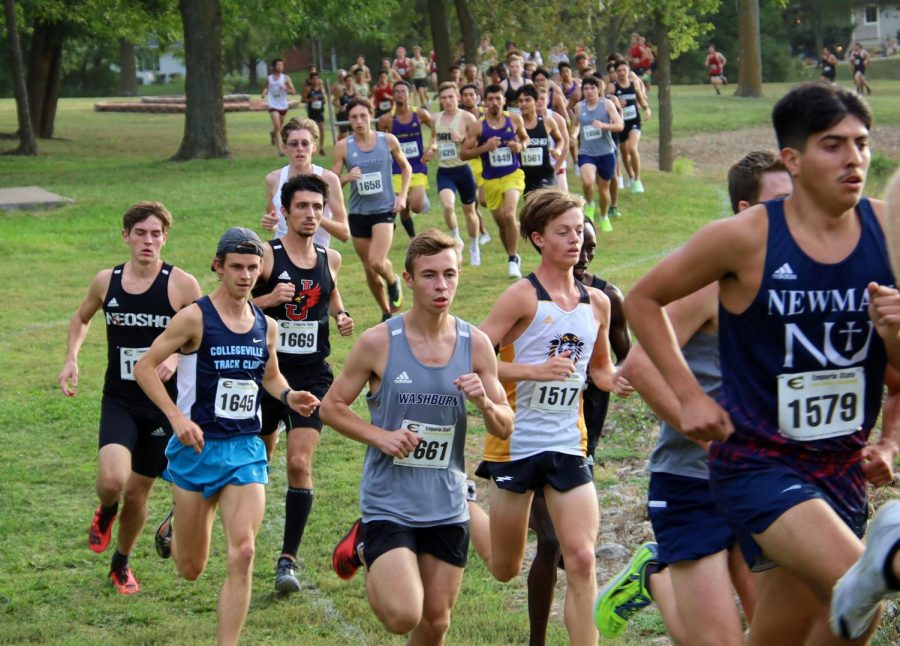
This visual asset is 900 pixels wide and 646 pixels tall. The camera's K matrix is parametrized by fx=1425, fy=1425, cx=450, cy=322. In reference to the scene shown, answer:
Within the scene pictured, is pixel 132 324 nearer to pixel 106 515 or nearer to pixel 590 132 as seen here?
pixel 106 515

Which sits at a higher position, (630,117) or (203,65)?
(203,65)

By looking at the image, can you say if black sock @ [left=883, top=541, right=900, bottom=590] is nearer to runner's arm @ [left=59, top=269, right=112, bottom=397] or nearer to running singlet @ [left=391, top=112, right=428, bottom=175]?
runner's arm @ [left=59, top=269, right=112, bottom=397]

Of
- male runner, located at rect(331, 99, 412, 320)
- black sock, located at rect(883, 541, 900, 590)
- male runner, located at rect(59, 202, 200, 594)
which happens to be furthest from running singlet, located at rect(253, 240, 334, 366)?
male runner, located at rect(331, 99, 412, 320)

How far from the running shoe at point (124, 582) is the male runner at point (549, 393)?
221 cm

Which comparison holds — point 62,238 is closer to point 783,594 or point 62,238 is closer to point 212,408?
point 212,408

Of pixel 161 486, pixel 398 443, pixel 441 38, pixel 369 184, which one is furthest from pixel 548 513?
pixel 441 38

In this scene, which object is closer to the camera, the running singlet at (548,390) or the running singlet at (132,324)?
the running singlet at (548,390)

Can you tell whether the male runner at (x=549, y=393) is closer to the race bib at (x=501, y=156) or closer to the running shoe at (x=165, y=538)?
the running shoe at (x=165, y=538)

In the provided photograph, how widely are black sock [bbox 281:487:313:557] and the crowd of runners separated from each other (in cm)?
1

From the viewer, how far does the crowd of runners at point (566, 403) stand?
4.24m

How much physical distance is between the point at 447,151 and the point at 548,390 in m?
11.6

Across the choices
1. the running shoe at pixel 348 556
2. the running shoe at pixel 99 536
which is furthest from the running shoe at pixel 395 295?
the running shoe at pixel 348 556

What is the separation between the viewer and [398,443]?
Answer: 5.55 meters

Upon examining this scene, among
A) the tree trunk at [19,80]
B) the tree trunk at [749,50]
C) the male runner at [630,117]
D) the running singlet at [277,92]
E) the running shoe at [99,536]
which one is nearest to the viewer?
the running shoe at [99,536]
